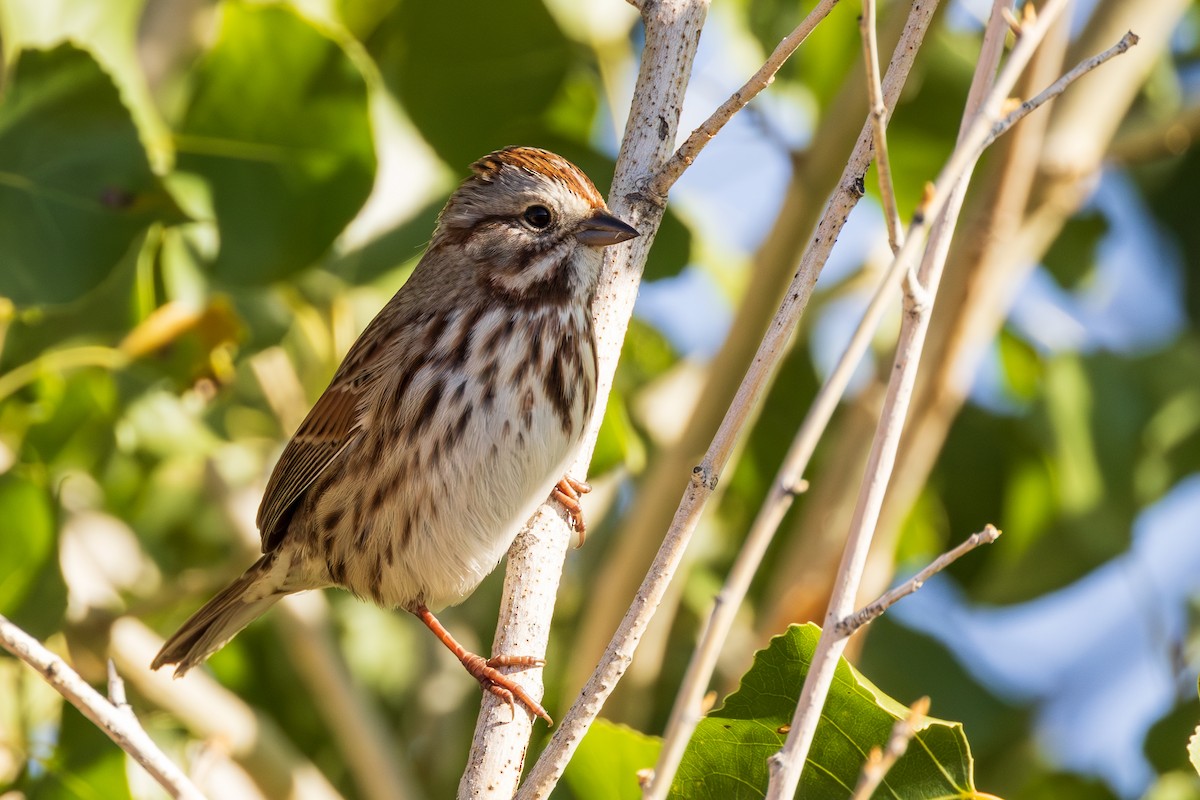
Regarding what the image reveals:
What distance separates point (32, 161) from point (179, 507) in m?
1.60

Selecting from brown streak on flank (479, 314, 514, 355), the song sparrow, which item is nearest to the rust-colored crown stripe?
the song sparrow

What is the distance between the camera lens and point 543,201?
3633mm

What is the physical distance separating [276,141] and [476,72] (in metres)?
0.60

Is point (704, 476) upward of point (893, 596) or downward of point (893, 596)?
upward

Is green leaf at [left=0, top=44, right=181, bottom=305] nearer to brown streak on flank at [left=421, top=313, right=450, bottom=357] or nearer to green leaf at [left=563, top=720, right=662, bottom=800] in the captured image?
brown streak on flank at [left=421, top=313, right=450, bottom=357]

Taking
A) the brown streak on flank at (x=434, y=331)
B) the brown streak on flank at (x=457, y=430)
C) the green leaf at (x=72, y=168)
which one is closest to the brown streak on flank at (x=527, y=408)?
the brown streak on flank at (x=457, y=430)

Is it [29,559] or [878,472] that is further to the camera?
[29,559]

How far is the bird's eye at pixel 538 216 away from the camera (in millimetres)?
3643

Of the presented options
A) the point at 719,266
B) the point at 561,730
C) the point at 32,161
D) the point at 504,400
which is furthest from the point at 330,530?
the point at 719,266

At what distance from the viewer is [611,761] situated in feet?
10.5

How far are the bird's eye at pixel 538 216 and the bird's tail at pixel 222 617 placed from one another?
111 centimetres

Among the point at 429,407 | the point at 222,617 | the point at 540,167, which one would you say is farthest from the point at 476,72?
the point at 222,617

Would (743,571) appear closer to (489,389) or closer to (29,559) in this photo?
(489,389)

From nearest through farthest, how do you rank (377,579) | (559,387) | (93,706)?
(93,706) → (559,387) → (377,579)
